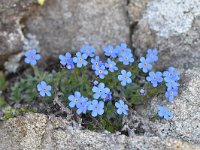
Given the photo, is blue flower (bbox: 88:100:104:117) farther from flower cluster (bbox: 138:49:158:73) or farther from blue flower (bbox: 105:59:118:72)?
flower cluster (bbox: 138:49:158:73)

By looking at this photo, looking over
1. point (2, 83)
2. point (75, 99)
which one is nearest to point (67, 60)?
point (75, 99)

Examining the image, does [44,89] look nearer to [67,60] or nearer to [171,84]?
[67,60]

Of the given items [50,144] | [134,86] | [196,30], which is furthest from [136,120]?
[196,30]

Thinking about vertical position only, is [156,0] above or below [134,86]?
above

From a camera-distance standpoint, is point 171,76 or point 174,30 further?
point 174,30

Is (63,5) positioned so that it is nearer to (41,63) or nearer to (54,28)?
(54,28)

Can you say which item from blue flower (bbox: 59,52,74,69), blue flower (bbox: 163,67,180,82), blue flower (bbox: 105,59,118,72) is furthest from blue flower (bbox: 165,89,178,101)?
blue flower (bbox: 59,52,74,69)

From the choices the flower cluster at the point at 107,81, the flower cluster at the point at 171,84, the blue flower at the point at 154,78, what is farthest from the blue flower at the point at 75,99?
the flower cluster at the point at 171,84
